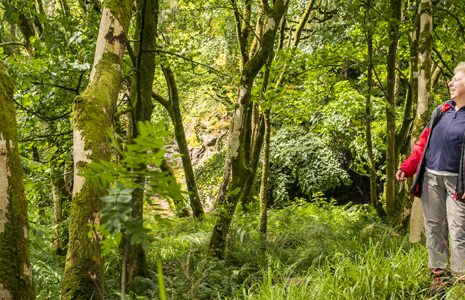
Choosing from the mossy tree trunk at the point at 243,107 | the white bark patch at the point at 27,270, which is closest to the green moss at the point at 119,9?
the white bark patch at the point at 27,270

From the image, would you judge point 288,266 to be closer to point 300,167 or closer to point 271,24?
point 271,24

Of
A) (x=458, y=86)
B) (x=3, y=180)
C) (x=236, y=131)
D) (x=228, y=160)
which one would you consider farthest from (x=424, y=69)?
(x=3, y=180)

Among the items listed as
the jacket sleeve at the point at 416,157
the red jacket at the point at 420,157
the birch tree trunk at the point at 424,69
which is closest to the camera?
the red jacket at the point at 420,157

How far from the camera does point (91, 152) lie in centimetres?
279

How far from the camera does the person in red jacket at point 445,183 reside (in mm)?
4055

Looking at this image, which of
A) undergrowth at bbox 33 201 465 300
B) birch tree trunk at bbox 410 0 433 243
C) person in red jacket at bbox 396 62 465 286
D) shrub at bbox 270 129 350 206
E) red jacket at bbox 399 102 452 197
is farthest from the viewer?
shrub at bbox 270 129 350 206

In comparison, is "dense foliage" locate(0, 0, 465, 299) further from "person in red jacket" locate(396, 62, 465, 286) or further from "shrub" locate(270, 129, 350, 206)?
"person in red jacket" locate(396, 62, 465, 286)

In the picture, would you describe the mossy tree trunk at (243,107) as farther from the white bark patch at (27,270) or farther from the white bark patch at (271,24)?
the white bark patch at (27,270)

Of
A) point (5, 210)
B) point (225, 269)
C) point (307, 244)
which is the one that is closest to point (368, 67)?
point (307, 244)

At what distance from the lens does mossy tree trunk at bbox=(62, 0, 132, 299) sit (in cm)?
273

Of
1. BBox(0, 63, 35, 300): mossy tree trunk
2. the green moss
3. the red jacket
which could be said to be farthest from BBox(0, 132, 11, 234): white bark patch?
the red jacket

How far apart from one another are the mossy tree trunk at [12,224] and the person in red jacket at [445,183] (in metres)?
3.34

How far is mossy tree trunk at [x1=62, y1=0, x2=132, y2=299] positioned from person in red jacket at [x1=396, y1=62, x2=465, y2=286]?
2949mm

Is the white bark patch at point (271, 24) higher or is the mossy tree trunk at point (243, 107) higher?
the white bark patch at point (271, 24)
